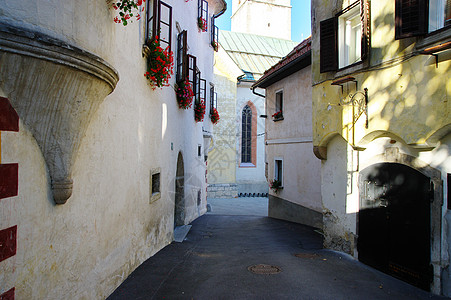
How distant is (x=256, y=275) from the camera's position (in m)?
6.58

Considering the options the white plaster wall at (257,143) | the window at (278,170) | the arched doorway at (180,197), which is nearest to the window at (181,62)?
the arched doorway at (180,197)

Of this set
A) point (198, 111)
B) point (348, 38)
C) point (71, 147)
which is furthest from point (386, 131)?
point (198, 111)

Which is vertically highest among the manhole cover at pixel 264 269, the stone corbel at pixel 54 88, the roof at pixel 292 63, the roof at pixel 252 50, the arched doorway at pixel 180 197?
the roof at pixel 252 50

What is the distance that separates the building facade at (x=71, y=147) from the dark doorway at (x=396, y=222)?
4.57 meters

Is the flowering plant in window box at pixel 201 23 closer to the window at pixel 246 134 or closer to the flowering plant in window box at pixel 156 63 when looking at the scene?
the flowering plant in window box at pixel 156 63

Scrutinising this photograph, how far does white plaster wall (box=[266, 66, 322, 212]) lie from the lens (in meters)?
12.8

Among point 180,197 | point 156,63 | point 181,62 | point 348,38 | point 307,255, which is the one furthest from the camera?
point 180,197

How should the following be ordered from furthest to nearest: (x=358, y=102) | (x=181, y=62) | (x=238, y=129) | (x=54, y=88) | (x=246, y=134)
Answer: (x=246, y=134) → (x=238, y=129) → (x=181, y=62) → (x=358, y=102) → (x=54, y=88)

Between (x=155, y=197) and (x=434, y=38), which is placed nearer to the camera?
(x=434, y=38)

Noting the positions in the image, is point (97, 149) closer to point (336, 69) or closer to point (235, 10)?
point (336, 69)

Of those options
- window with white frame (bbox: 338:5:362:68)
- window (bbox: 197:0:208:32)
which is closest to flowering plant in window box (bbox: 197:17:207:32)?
window (bbox: 197:0:208:32)

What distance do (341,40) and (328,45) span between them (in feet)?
1.01

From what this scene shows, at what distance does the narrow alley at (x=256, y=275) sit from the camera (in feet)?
18.4

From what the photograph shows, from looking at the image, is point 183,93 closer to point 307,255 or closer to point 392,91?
point 307,255
